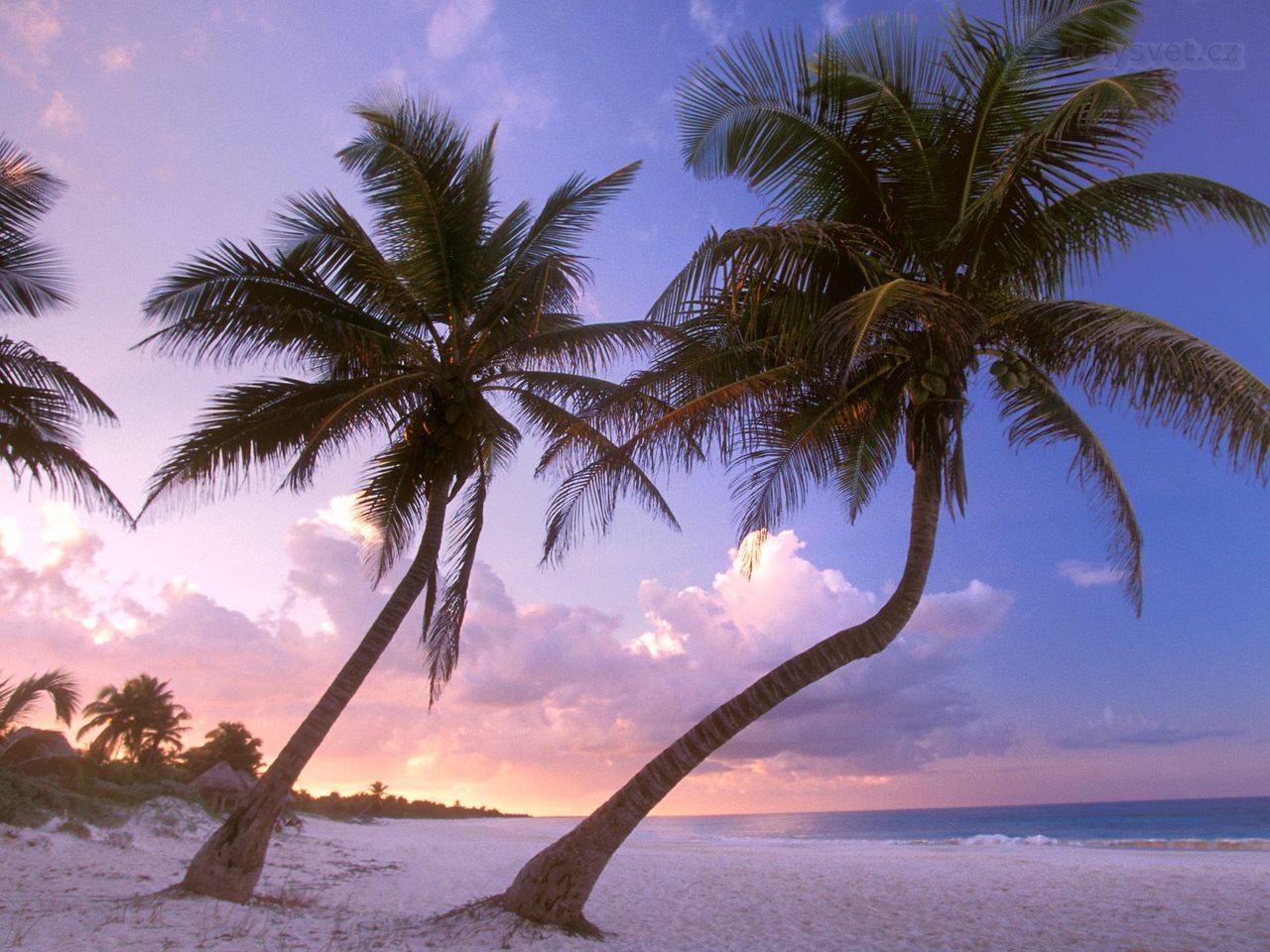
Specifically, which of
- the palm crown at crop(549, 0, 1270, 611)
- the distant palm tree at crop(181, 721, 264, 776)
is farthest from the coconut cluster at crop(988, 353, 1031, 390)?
the distant palm tree at crop(181, 721, 264, 776)

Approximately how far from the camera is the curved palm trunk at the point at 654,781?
6.82 m

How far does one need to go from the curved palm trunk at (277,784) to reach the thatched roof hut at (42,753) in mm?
15665

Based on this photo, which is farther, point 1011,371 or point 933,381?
point 1011,371

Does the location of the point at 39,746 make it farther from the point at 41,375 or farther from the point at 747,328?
the point at 747,328

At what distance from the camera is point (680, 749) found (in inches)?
281

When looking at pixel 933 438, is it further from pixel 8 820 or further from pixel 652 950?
pixel 8 820

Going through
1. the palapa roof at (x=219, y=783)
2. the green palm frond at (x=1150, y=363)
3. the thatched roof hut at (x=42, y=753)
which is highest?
the green palm frond at (x=1150, y=363)

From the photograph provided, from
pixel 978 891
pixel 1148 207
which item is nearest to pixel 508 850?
pixel 978 891

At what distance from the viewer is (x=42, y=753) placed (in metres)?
22.4

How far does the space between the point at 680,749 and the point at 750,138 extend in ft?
18.9

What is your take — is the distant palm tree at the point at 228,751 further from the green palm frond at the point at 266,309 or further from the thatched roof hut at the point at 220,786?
the green palm frond at the point at 266,309

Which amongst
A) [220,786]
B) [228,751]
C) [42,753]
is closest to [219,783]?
[220,786]

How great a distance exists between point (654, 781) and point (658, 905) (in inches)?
155

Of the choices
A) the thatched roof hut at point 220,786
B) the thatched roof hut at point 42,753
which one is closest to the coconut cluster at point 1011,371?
the thatched roof hut at point 220,786
